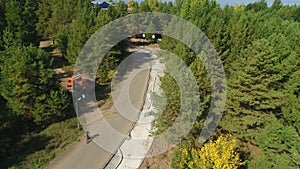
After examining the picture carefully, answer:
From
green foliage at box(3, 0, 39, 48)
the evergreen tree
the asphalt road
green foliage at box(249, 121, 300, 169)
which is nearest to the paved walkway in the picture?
the asphalt road

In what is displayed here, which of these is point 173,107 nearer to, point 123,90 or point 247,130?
point 247,130

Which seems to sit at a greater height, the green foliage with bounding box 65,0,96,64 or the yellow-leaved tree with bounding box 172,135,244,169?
the green foliage with bounding box 65,0,96,64

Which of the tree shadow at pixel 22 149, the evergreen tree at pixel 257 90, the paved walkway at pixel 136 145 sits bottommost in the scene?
the tree shadow at pixel 22 149

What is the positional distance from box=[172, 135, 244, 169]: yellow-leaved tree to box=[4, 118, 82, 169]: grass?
35.7 feet

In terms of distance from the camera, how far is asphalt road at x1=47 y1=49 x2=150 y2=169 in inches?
844

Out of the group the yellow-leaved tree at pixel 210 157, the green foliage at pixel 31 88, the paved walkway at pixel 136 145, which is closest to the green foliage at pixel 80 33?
the green foliage at pixel 31 88

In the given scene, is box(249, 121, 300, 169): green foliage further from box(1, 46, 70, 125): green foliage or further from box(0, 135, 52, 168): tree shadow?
box(1, 46, 70, 125): green foliage

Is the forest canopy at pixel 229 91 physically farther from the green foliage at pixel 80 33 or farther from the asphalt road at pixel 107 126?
the asphalt road at pixel 107 126

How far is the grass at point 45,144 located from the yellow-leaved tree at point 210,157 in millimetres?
10892

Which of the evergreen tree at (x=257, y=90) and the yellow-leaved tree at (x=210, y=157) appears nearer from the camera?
the yellow-leaved tree at (x=210, y=157)

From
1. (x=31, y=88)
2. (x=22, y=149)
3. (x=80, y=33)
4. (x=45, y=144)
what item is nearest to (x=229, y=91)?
(x=45, y=144)

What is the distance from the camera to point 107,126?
2631cm

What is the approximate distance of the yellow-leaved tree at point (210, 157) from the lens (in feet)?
52.5

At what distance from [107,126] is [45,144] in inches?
238
